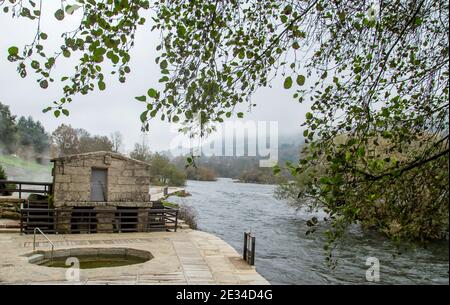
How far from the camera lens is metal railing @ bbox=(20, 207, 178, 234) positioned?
12.1 meters

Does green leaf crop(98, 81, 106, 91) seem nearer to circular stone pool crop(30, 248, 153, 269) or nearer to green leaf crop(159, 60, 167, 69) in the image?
green leaf crop(159, 60, 167, 69)

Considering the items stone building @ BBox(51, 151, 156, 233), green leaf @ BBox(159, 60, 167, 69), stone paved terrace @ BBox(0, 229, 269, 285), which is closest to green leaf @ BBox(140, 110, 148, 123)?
green leaf @ BBox(159, 60, 167, 69)

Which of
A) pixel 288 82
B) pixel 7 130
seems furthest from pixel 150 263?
pixel 7 130

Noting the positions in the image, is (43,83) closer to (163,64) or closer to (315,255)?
(163,64)

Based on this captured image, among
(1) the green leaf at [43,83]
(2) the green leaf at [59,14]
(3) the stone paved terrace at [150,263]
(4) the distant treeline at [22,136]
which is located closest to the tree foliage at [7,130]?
(4) the distant treeline at [22,136]

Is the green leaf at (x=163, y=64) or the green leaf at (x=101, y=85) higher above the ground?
the green leaf at (x=163, y=64)

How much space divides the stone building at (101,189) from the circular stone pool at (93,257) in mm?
2658

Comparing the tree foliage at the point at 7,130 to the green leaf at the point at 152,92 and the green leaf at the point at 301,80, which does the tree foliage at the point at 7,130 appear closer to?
the green leaf at the point at 152,92

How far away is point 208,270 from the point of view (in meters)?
8.10

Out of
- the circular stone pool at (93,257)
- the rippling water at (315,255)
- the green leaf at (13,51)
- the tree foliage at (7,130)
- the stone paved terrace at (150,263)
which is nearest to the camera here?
the green leaf at (13,51)

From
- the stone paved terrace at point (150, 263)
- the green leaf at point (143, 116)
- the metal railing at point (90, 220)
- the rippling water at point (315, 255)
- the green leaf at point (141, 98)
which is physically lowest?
the rippling water at point (315, 255)

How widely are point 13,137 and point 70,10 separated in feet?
103

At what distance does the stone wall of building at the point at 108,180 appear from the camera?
42.1 feet
